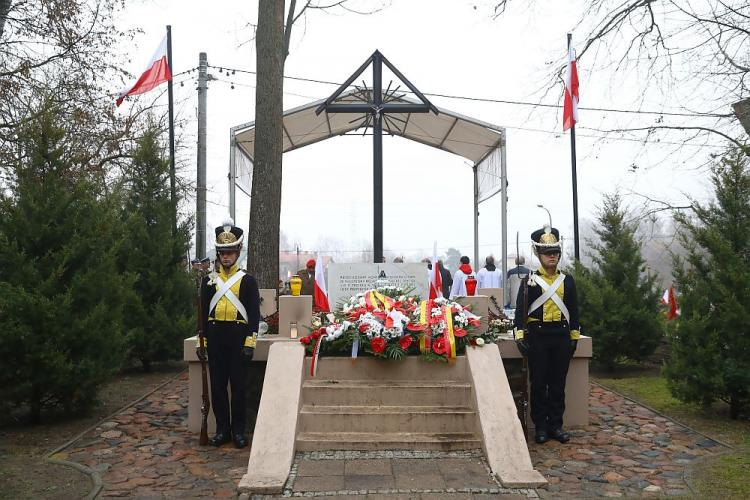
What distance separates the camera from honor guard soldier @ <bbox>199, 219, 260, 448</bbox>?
274 inches

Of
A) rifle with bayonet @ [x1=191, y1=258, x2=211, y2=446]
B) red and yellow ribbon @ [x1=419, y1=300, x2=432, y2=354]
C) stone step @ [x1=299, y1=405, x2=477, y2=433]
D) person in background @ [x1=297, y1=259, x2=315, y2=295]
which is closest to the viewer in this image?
stone step @ [x1=299, y1=405, x2=477, y2=433]

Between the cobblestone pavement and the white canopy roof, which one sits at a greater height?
the white canopy roof

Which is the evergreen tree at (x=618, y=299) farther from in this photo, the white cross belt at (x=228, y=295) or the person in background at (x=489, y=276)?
the white cross belt at (x=228, y=295)

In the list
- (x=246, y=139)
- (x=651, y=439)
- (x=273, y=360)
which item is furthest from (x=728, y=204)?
(x=246, y=139)

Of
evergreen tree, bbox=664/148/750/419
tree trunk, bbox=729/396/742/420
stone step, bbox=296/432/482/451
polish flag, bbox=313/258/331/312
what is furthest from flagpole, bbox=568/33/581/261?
stone step, bbox=296/432/482/451

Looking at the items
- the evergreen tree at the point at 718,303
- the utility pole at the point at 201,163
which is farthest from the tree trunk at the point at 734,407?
the utility pole at the point at 201,163

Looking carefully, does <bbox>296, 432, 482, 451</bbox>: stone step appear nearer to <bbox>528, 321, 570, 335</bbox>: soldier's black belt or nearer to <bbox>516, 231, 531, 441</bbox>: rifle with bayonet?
<bbox>516, 231, 531, 441</bbox>: rifle with bayonet

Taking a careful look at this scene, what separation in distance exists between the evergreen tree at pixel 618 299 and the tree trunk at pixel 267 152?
5.28m

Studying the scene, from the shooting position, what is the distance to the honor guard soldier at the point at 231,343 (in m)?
6.95

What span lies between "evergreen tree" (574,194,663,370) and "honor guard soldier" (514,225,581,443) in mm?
4619

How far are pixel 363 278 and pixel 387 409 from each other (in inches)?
127

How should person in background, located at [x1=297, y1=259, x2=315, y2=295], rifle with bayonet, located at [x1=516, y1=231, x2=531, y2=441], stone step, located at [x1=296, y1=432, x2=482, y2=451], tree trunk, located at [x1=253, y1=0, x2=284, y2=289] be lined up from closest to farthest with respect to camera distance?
stone step, located at [x1=296, y1=432, x2=482, y2=451] → rifle with bayonet, located at [x1=516, y1=231, x2=531, y2=441] → tree trunk, located at [x1=253, y1=0, x2=284, y2=289] → person in background, located at [x1=297, y1=259, x2=315, y2=295]

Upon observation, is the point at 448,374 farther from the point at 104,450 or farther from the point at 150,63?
the point at 150,63

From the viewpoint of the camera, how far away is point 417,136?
18250 mm
